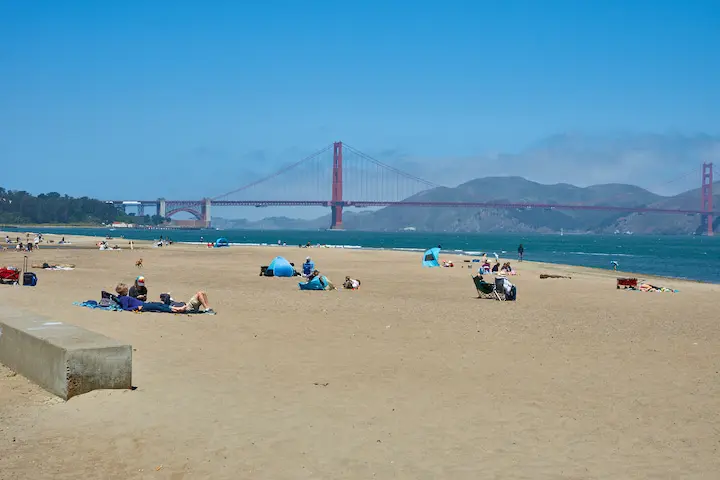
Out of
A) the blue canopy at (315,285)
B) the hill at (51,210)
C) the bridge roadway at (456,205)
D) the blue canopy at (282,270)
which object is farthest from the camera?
the hill at (51,210)

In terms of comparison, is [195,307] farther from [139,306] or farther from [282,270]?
[282,270]

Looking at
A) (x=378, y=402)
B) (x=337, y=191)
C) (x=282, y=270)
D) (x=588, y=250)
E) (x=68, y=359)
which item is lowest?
(x=378, y=402)

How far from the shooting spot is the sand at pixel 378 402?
15.7ft

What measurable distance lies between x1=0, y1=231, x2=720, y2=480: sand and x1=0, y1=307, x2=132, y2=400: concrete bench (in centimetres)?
14

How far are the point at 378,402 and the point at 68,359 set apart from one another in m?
2.67

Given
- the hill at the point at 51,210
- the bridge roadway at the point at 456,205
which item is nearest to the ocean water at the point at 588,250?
the bridge roadway at the point at 456,205

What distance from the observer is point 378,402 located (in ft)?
21.1

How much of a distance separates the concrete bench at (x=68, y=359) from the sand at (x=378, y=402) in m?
0.14

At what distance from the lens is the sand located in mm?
4785

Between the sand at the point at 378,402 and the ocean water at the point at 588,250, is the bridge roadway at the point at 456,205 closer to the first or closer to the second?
the ocean water at the point at 588,250

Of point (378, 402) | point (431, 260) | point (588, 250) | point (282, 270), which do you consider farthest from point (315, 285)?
point (588, 250)

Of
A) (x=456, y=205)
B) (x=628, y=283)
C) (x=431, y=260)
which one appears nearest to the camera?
(x=628, y=283)

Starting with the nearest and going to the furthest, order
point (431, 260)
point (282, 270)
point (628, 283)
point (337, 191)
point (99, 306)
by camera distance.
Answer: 1. point (99, 306)
2. point (628, 283)
3. point (282, 270)
4. point (431, 260)
5. point (337, 191)

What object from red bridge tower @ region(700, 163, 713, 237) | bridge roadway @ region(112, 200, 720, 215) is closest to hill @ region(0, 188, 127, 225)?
bridge roadway @ region(112, 200, 720, 215)
